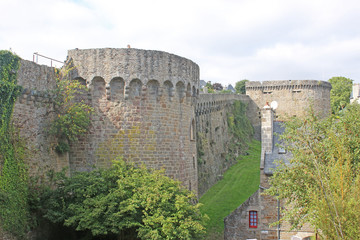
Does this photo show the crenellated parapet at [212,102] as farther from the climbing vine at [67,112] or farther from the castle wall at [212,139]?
the climbing vine at [67,112]

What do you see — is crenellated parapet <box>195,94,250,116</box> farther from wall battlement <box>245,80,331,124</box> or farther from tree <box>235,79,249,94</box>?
tree <box>235,79,249,94</box>

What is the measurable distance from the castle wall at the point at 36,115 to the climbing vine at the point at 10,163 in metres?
0.40

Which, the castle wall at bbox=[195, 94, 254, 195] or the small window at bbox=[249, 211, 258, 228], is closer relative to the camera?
the small window at bbox=[249, 211, 258, 228]

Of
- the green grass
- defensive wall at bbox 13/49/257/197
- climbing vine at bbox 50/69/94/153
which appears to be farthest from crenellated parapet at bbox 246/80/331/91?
climbing vine at bbox 50/69/94/153

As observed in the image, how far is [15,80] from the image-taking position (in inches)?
554

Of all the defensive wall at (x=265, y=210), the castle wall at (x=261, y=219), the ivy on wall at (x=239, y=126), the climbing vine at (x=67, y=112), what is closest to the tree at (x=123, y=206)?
the climbing vine at (x=67, y=112)

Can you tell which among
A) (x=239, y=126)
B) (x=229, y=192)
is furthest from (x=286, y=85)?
(x=229, y=192)

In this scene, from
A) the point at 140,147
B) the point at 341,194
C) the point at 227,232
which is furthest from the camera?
the point at 227,232

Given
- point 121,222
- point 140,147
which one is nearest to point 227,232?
point 140,147

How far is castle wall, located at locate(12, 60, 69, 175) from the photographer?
47.8 ft

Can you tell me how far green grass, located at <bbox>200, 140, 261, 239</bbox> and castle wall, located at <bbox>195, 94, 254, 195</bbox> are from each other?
2.08 ft

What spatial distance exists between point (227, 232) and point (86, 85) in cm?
991

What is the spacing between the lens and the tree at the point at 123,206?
1379 cm

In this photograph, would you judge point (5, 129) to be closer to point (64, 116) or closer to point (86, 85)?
point (64, 116)
